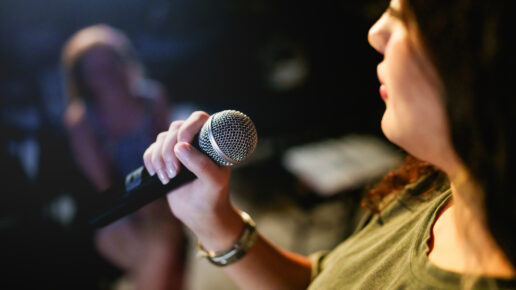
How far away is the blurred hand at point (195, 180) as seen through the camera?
2.73 feet

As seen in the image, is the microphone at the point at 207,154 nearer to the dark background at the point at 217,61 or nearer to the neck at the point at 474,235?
the neck at the point at 474,235

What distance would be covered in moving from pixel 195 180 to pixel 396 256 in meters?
0.52

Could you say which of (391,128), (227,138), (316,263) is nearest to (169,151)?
(227,138)

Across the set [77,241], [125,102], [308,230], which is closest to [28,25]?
[125,102]

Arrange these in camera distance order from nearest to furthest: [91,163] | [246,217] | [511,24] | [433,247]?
[511,24], [433,247], [246,217], [91,163]

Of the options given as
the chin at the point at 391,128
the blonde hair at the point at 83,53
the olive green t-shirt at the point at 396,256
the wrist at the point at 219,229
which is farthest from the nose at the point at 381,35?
the blonde hair at the point at 83,53

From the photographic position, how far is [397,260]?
781 millimetres

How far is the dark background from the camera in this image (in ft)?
10.1

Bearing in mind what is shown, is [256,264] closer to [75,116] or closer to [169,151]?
[169,151]

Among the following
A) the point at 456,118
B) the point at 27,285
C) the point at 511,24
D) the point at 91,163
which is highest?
the point at 511,24

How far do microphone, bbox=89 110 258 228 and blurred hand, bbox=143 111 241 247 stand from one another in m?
0.02

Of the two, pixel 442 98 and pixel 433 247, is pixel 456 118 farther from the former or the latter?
pixel 433 247

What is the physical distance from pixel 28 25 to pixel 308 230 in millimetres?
3052

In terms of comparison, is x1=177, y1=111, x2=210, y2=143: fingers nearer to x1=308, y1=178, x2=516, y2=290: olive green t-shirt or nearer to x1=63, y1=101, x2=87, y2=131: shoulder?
x1=308, y1=178, x2=516, y2=290: olive green t-shirt
